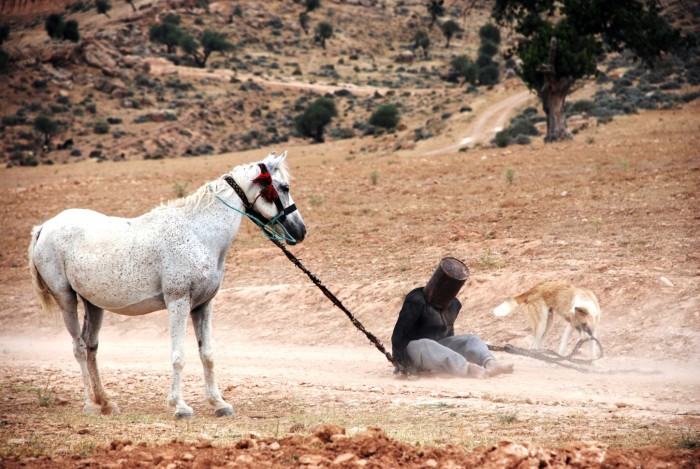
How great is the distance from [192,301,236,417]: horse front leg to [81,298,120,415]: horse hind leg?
107cm

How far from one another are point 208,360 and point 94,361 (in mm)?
1438

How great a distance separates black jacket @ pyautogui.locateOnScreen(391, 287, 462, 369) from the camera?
10109 mm

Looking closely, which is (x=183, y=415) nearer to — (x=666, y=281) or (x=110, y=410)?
(x=110, y=410)

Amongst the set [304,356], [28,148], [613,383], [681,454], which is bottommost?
[28,148]

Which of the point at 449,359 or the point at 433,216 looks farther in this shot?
the point at 433,216

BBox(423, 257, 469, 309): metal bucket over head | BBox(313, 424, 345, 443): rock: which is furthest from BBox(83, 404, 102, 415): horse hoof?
BBox(423, 257, 469, 309): metal bucket over head

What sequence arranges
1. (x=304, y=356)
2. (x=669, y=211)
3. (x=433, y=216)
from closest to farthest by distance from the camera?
(x=304, y=356) → (x=669, y=211) → (x=433, y=216)

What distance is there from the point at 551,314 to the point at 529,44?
2733 centimetres

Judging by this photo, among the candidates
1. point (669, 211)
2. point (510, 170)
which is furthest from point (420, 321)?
point (510, 170)

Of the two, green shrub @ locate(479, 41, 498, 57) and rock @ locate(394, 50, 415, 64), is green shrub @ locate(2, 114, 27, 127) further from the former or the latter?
green shrub @ locate(479, 41, 498, 57)

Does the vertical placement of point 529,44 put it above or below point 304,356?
above

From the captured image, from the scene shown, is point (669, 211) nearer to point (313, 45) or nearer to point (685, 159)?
point (685, 159)

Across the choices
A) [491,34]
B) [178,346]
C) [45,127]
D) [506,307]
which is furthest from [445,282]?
[491,34]

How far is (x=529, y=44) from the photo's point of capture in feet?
118
